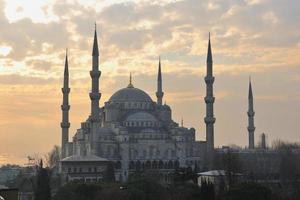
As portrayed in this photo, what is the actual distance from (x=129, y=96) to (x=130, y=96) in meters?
0.11

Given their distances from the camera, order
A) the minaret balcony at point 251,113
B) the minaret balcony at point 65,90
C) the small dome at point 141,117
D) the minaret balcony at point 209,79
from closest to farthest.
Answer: the minaret balcony at point 209,79 < the minaret balcony at point 65,90 < the small dome at point 141,117 < the minaret balcony at point 251,113

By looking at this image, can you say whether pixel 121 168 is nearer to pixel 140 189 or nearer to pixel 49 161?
pixel 49 161

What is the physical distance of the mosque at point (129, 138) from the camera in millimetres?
58188

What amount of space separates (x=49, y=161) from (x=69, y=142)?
735 cm

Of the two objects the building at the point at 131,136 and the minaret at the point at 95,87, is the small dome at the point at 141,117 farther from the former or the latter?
the minaret at the point at 95,87

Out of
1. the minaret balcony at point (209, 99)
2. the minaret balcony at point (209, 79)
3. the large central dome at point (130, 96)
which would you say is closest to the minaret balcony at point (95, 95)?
the minaret balcony at point (209, 99)

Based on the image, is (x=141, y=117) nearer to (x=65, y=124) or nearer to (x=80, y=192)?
(x=65, y=124)

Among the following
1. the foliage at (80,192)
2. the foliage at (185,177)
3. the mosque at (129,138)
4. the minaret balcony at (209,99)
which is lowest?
the foliage at (80,192)

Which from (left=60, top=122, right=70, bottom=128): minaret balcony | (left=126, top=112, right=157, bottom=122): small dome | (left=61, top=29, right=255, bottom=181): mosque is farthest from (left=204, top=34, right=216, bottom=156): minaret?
(left=60, top=122, right=70, bottom=128): minaret balcony

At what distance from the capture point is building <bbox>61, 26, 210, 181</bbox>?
60719mm

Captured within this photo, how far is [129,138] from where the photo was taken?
63.6 m

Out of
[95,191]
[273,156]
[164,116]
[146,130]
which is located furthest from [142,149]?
[95,191]

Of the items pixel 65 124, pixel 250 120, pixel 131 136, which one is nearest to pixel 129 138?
pixel 131 136

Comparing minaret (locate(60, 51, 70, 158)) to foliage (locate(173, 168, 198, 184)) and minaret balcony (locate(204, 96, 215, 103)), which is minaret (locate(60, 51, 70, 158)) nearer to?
minaret balcony (locate(204, 96, 215, 103))
